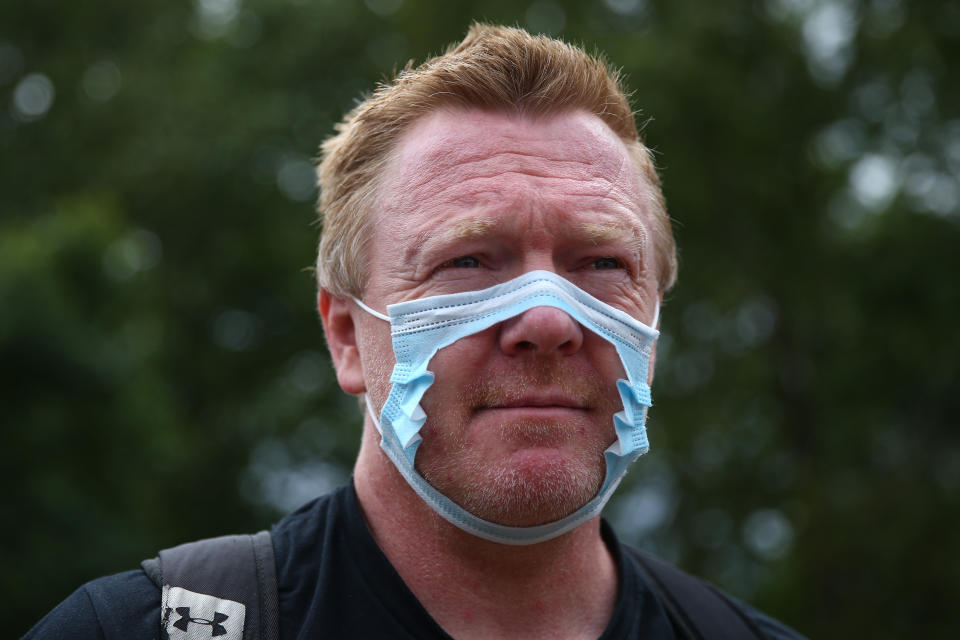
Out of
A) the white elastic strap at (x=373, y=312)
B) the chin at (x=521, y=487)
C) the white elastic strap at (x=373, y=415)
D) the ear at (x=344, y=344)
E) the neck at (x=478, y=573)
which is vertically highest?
the white elastic strap at (x=373, y=312)

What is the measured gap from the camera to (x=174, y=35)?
23297 mm

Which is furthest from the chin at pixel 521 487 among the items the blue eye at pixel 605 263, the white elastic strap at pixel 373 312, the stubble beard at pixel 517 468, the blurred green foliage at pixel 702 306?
the blurred green foliage at pixel 702 306

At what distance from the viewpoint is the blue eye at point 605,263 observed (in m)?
3.04

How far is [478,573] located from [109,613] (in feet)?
3.15

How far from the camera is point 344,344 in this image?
3.28 metres

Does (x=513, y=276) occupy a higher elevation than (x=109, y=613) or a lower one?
higher

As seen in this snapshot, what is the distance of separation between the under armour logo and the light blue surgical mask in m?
0.60

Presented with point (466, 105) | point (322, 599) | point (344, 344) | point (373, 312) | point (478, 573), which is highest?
point (466, 105)

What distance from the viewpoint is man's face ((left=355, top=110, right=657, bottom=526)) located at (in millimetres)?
2758

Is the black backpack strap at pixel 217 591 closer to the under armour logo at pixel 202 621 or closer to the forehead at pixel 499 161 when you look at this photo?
the under armour logo at pixel 202 621

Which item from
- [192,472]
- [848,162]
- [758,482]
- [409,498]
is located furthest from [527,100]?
[192,472]

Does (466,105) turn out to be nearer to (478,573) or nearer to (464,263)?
(464,263)

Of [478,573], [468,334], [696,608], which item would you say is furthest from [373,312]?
[696,608]

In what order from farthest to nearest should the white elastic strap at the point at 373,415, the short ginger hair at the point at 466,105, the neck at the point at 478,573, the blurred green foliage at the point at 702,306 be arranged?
the blurred green foliage at the point at 702,306
the short ginger hair at the point at 466,105
the white elastic strap at the point at 373,415
the neck at the point at 478,573
